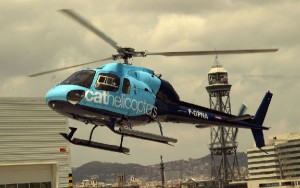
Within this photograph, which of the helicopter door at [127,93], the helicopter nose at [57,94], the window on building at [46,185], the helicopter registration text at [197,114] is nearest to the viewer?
the helicopter nose at [57,94]

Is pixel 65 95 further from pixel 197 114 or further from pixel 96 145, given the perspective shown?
pixel 197 114

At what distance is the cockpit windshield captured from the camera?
25812 mm

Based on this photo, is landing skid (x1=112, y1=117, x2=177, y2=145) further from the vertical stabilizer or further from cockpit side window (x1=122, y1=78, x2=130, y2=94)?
the vertical stabilizer

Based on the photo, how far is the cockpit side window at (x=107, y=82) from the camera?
26188mm

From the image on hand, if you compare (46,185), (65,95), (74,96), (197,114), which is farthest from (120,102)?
(46,185)

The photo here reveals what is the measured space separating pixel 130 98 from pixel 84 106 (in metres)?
2.60

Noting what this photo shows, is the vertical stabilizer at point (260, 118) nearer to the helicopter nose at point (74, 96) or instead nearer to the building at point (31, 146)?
the helicopter nose at point (74, 96)

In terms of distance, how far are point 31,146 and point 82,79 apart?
2383 centimetres

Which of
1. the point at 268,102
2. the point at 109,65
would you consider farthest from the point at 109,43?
the point at 268,102

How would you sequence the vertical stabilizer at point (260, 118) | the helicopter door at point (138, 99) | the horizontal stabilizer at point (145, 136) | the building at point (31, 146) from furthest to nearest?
the building at point (31, 146)
the vertical stabilizer at point (260, 118)
the helicopter door at point (138, 99)
the horizontal stabilizer at point (145, 136)

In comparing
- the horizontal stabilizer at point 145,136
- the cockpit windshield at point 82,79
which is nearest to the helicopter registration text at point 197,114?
the horizontal stabilizer at point 145,136

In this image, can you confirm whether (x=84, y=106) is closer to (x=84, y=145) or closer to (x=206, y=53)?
(x=84, y=145)

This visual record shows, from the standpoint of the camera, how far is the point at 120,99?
1048 inches

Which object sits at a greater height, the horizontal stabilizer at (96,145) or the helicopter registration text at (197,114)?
the helicopter registration text at (197,114)
